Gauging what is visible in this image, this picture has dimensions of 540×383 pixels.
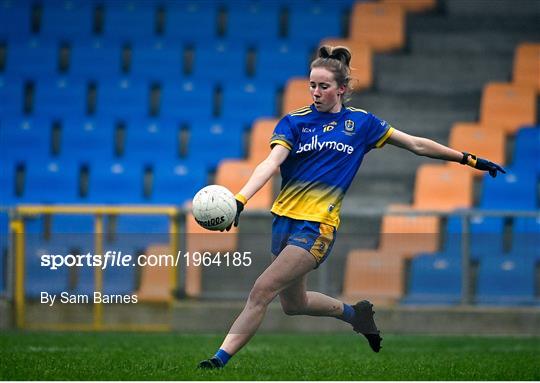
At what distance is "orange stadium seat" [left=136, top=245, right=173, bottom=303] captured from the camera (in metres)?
13.3

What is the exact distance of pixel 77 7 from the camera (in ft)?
60.1

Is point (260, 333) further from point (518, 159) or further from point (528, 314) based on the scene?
point (518, 159)

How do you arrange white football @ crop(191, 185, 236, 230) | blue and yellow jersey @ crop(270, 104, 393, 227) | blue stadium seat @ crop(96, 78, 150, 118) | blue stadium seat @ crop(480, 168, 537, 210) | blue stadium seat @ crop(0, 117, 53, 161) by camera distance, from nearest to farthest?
1. white football @ crop(191, 185, 236, 230)
2. blue and yellow jersey @ crop(270, 104, 393, 227)
3. blue stadium seat @ crop(480, 168, 537, 210)
4. blue stadium seat @ crop(0, 117, 53, 161)
5. blue stadium seat @ crop(96, 78, 150, 118)

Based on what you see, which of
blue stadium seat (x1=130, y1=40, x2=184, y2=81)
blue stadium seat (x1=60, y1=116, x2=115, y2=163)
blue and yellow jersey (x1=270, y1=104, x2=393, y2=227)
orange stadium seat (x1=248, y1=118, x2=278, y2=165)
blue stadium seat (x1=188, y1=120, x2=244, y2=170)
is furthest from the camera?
blue stadium seat (x1=130, y1=40, x2=184, y2=81)

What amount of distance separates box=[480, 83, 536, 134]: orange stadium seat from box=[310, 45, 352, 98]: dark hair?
907cm

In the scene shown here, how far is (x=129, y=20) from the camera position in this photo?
18141 millimetres

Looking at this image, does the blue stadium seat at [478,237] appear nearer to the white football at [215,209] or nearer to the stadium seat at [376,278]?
the stadium seat at [376,278]

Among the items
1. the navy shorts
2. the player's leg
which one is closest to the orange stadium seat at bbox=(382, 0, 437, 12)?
the navy shorts

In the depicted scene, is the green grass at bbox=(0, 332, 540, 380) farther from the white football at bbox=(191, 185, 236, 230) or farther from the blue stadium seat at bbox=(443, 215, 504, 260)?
the blue stadium seat at bbox=(443, 215, 504, 260)

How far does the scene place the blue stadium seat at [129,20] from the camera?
18.0m

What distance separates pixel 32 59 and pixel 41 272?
210 inches

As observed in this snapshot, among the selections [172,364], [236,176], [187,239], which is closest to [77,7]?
[236,176]

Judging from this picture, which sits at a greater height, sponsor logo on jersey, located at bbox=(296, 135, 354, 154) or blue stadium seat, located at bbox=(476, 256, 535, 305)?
sponsor logo on jersey, located at bbox=(296, 135, 354, 154)

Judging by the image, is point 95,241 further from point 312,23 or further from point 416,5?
point 416,5
